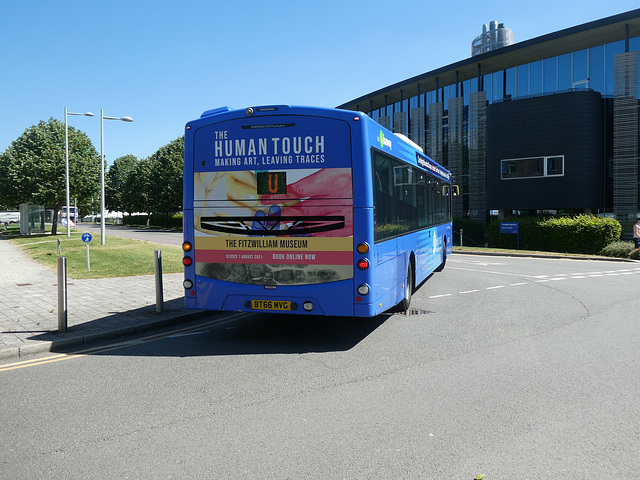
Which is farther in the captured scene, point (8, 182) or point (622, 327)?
point (8, 182)

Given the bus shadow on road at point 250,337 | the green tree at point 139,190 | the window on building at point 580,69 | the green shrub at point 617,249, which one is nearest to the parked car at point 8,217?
the green tree at point 139,190

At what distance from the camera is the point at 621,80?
29.4 m

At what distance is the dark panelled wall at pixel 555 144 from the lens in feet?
98.3

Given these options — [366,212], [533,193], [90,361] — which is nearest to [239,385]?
[90,361]

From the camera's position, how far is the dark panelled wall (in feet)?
98.3

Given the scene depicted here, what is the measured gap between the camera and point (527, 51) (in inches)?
1299

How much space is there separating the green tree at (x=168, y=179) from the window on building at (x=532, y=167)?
37.3 m

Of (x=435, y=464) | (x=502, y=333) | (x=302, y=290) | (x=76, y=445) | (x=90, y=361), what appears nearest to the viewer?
(x=435, y=464)

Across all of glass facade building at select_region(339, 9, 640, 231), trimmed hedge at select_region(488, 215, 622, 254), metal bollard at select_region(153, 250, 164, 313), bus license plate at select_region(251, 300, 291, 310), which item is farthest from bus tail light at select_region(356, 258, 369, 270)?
glass facade building at select_region(339, 9, 640, 231)

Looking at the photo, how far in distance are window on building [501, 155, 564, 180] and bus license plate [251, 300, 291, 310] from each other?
94.3ft

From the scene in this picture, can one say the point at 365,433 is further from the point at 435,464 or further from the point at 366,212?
the point at 366,212

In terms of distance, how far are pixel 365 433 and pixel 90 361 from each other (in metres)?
3.76

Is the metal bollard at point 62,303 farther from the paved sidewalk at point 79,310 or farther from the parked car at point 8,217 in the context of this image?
the parked car at point 8,217

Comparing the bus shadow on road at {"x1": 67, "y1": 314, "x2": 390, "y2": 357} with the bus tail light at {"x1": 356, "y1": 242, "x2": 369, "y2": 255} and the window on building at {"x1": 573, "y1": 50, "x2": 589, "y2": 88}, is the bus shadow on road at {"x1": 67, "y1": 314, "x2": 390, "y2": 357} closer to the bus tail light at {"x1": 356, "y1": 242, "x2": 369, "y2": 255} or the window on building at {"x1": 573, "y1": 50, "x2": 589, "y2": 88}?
the bus tail light at {"x1": 356, "y1": 242, "x2": 369, "y2": 255}
